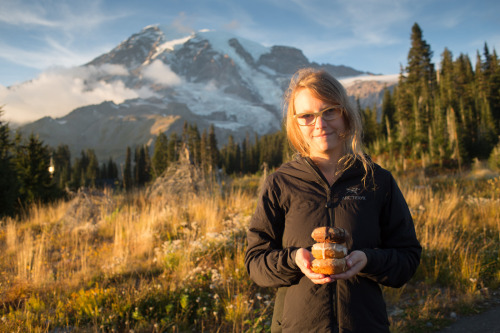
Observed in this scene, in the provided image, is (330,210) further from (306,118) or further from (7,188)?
(7,188)

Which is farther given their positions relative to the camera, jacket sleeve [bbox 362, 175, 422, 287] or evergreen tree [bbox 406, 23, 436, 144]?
evergreen tree [bbox 406, 23, 436, 144]

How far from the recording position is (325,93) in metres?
1.87

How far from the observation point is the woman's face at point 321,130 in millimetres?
1894

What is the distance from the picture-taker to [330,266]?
4.51ft

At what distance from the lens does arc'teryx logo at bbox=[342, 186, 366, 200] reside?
1.78 metres

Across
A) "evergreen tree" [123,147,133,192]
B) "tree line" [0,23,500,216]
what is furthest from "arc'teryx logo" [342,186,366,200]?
"evergreen tree" [123,147,133,192]

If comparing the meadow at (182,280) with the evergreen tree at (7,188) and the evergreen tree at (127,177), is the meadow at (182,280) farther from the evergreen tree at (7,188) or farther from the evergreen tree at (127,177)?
the evergreen tree at (127,177)

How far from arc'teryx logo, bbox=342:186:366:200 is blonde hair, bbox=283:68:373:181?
0.27ft

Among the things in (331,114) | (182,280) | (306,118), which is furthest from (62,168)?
(331,114)

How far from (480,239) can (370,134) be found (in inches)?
1598

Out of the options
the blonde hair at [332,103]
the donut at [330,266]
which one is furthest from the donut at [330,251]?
the blonde hair at [332,103]

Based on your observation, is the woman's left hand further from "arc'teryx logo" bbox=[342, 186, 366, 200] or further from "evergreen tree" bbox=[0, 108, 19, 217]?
"evergreen tree" bbox=[0, 108, 19, 217]

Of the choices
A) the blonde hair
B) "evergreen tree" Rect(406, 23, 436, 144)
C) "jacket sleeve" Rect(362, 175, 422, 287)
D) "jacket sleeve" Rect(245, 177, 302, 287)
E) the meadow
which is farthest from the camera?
"evergreen tree" Rect(406, 23, 436, 144)

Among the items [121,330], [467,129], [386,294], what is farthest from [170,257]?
[467,129]
